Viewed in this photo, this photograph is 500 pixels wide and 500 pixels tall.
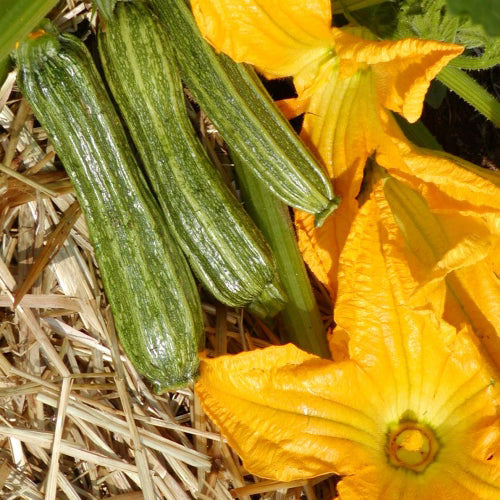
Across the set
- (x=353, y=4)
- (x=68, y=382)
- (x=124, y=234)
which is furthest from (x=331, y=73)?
(x=68, y=382)

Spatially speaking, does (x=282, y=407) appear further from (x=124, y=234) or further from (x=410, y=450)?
(x=124, y=234)

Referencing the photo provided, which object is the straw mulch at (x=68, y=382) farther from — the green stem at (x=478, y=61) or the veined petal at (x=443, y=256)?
the green stem at (x=478, y=61)

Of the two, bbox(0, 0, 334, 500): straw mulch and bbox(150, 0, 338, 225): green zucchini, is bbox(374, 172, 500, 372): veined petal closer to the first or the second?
bbox(150, 0, 338, 225): green zucchini

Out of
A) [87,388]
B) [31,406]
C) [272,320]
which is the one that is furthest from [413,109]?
[31,406]

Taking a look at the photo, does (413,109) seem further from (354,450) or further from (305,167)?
(354,450)

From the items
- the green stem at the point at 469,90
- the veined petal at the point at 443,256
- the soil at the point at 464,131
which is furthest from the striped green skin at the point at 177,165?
the soil at the point at 464,131
